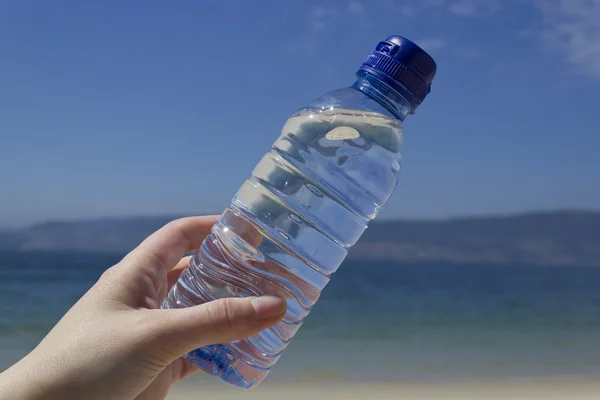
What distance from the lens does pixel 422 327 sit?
888 centimetres

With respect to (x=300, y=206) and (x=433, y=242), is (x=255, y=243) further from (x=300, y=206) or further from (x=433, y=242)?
(x=433, y=242)

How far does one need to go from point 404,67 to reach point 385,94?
0.11 meters

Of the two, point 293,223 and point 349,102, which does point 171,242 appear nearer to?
point 293,223

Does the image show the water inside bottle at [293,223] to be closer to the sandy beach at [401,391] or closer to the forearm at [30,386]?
the forearm at [30,386]

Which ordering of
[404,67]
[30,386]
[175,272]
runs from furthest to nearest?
[175,272], [404,67], [30,386]

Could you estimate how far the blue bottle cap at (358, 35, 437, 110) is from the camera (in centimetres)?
175

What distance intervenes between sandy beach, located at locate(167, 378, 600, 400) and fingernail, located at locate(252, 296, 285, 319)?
3897 millimetres

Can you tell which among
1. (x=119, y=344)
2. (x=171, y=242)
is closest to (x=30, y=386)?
(x=119, y=344)

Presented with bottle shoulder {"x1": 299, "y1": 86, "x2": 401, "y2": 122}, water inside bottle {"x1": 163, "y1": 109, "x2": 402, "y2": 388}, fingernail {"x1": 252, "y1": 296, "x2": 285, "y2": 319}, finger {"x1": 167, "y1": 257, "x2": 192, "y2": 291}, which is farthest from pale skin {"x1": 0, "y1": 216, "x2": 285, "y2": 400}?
bottle shoulder {"x1": 299, "y1": 86, "x2": 401, "y2": 122}

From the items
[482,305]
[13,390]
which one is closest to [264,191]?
[13,390]

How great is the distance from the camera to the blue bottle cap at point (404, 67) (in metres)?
1.75

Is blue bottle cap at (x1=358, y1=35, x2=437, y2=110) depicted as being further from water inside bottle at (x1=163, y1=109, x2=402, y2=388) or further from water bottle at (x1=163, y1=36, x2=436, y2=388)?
water inside bottle at (x1=163, y1=109, x2=402, y2=388)

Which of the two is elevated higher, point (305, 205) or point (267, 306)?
point (305, 205)

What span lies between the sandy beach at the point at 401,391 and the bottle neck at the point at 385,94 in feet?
13.0
